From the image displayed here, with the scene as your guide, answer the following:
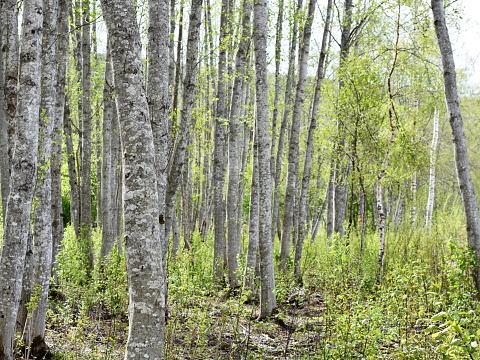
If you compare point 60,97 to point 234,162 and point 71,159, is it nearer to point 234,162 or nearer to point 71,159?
point 234,162

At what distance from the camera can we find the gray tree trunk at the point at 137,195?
313cm

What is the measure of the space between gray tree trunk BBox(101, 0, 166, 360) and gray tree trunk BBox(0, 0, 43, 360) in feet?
5.79

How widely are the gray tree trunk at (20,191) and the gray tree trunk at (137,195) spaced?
176 centimetres

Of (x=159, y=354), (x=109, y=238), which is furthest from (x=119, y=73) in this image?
(x=109, y=238)

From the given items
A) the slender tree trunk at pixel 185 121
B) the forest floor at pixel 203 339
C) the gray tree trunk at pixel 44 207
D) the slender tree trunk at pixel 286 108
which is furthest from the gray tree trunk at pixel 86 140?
the slender tree trunk at pixel 286 108

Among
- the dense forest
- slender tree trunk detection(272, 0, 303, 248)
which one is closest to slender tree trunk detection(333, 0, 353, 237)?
the dense forest

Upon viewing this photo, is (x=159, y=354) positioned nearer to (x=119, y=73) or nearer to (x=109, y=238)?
(x=119, y=73)

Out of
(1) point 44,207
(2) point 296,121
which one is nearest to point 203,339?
(1) point 44,207

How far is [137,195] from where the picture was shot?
10.5 feet

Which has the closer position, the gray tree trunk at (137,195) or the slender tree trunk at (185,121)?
the gray tree trunk at (137,195)

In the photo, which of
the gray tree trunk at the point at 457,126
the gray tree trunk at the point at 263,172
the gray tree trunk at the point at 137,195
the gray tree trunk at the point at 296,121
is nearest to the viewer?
the gray tree trunk at the point at 137,195

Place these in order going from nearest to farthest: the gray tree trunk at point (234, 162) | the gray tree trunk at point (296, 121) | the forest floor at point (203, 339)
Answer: the forest floor at point (203, 339), the gray tree trunk at point (234, 162), the gray tree trunk at point (296, 121)

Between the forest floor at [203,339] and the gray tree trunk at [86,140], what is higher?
→ the gray tree trunk at [86,140]

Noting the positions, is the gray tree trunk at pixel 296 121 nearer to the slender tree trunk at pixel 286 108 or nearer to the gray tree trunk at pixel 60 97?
the slender tree trunk at pixel 286 108
